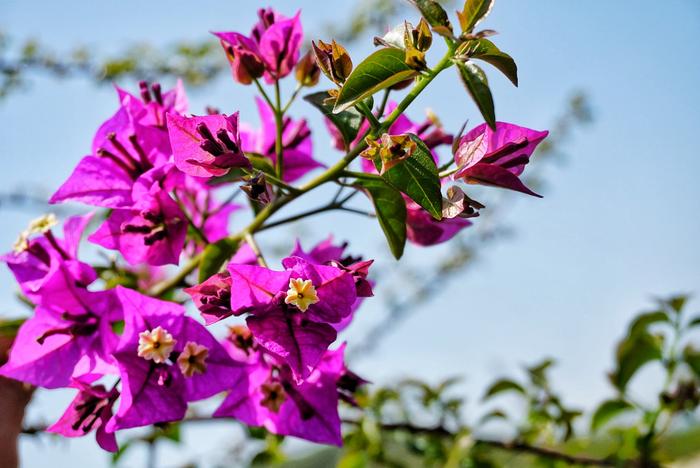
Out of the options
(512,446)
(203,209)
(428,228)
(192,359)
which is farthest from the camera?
(512,446)

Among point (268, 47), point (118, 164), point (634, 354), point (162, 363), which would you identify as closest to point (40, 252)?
point (118, 164)

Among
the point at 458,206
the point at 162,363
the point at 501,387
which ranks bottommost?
the point at 501,387

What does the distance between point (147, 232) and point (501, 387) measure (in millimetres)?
884

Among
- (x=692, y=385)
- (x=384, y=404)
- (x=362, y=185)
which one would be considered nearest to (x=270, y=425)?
(x=362, y=185)

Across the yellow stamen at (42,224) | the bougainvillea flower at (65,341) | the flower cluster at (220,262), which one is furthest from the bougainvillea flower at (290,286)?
the yellow stamen at (42,224)

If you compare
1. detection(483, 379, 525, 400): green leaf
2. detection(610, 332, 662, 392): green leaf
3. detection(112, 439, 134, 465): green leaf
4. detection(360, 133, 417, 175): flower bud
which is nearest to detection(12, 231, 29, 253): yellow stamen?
detection(360, 133, 417, 175): flower bud

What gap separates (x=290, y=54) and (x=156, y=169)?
21cm

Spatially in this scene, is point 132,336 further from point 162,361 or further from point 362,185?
point 362,185

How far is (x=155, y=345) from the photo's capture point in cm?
58

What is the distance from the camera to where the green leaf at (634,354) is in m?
1.22

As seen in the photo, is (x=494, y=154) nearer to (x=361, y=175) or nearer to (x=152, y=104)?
(x=361, y=175)

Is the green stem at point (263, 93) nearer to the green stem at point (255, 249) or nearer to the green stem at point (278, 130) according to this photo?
the green stem at point (278, 130)

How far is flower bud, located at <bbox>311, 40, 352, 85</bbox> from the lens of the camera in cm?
56

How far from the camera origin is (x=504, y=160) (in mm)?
570
